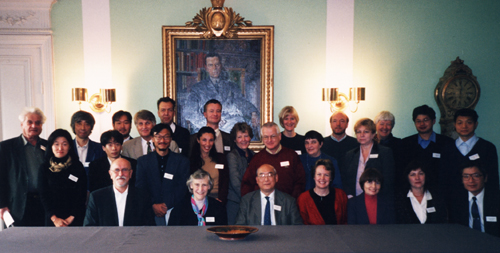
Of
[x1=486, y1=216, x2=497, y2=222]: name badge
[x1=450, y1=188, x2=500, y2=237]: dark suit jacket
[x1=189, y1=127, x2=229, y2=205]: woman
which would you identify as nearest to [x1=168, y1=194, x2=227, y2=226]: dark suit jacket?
[x1=189, y1=127, x2=229, y2=205]: woman

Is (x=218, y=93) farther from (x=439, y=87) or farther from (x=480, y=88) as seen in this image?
(x=480, y=88)

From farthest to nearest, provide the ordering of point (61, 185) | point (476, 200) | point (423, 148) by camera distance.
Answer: point (423, 148) < point (476, 200) < point (61, 185)

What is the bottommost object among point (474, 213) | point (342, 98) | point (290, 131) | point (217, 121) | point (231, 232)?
point (474, 213)

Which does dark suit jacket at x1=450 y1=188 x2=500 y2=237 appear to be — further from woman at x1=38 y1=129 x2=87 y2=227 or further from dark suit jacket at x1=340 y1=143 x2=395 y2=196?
woman at x1=38 y1=129 x2=87 y2=227

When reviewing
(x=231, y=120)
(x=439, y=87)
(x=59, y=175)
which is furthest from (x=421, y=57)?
(x=59, y=175)

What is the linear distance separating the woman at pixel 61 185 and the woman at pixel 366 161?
2.59 meters

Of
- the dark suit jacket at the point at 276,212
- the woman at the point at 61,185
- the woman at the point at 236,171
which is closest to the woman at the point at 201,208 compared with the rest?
the dark suit jacket at the point at 276,212

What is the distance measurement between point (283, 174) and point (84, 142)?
6.99 feet

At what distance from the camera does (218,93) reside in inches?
213

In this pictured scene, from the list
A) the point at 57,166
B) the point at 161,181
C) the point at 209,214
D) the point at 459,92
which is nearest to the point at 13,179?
the point at 57,166

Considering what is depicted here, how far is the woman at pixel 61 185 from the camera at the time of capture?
128 inches

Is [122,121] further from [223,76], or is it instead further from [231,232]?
[231,232]

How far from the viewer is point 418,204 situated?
3.25m

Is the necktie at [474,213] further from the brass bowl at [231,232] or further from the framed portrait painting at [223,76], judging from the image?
the framed portrait painting at [223,76]
